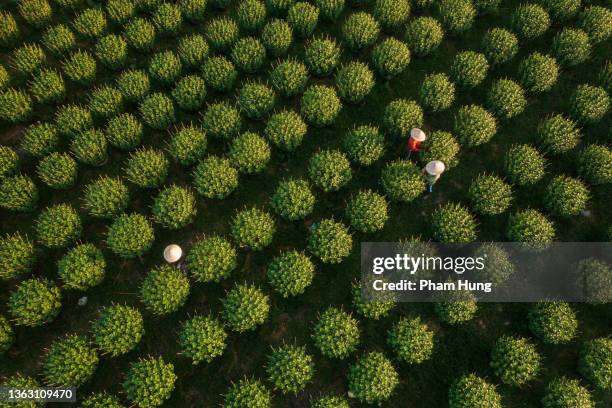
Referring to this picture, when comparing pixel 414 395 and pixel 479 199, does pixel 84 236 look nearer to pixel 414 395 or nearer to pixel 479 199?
pixel 414 395

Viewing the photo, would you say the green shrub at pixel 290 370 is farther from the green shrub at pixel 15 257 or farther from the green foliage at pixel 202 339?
the green shrub at pixel 15 257

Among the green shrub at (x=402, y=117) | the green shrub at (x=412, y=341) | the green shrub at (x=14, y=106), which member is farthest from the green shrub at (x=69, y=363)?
the green shrub at (x=402, y=117)

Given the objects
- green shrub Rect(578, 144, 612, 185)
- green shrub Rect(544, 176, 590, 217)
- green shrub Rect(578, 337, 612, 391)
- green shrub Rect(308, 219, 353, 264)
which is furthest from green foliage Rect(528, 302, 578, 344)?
green shrub Rect(308, 219, 353, 264)

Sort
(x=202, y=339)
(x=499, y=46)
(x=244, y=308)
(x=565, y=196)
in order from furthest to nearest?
(x=499, y=46)
(x=565, y=196)
(x=244, y=308)
(x=202, y=339)

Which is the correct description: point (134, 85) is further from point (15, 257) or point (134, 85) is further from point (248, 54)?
point (15, 257)

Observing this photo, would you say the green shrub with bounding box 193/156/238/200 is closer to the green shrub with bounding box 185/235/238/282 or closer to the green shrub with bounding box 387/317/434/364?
the green shrub with bounding box 185/235/238/282

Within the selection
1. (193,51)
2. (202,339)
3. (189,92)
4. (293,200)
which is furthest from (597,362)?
(193,51)

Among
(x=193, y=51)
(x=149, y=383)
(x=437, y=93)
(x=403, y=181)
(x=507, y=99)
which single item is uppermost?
(x=193, y=51)
